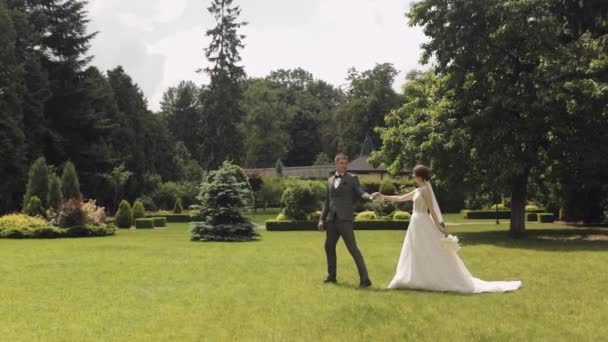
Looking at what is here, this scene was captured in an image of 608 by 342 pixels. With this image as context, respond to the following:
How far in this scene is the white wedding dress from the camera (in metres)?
9.63

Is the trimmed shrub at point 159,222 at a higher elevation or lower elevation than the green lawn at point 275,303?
higher

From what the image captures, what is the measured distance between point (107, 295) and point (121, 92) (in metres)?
57.9

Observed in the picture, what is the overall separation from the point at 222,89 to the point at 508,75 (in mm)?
39062

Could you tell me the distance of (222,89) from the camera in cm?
5834

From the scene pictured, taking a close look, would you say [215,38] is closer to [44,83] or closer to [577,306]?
[44,83]

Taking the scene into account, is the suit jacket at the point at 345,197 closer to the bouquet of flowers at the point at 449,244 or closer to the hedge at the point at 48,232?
the bouquet of flowers at the point at 449,244

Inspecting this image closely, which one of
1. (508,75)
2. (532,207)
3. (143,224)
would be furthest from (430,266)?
(532,207)

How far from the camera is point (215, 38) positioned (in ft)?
193

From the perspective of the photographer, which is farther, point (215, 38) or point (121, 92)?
point (121, 92)

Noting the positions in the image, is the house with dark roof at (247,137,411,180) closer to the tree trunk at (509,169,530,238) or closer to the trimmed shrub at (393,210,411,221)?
the trimmed shrub at (393,210,411,221)

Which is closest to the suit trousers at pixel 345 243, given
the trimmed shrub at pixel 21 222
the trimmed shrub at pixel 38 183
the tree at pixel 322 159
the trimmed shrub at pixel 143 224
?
the trimmed shrub at pixel 21 222

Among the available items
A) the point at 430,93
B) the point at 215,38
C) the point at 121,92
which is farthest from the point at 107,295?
the point at 121,92

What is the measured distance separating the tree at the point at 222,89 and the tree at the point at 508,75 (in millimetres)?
37715

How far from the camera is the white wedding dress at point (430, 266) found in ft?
31.6
